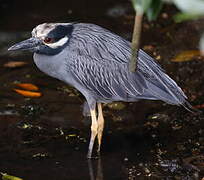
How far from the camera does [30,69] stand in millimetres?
6570

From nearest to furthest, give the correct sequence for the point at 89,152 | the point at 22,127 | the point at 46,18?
the point at 89,152
the point at 22,127
the point at 46,18

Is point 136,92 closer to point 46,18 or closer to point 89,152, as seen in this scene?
point 89,152

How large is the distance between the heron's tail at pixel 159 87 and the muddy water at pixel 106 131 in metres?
0.53

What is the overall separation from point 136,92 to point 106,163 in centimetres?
74

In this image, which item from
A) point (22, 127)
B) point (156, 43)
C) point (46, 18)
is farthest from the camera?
point (46, 18)

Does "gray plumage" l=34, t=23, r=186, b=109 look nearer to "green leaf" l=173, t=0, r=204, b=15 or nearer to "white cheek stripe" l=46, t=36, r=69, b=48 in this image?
"white cheek stripe" l=46, t=36, r=69, b=48

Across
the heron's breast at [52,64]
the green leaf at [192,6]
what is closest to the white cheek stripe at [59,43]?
the heron's breast at [52,64]

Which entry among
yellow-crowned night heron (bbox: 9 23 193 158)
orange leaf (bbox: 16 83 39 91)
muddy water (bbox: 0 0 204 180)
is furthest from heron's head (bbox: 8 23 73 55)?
orange leaf (bbox: 16 83 39 91)

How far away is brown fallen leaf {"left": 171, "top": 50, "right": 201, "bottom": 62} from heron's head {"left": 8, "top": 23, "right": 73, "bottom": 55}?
2220 mm

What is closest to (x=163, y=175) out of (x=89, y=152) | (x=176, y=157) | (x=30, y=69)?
(x=176, y=157)

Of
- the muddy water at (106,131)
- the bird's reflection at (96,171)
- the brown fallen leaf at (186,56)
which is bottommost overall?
the bird's reflection at (96,171)

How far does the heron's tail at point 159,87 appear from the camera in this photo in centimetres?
472

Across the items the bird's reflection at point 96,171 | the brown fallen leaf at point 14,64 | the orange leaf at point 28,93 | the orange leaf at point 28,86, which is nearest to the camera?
the bird's reflection at point 96,171

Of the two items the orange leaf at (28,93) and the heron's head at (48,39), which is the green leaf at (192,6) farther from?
the orange leaf at (28,93)
